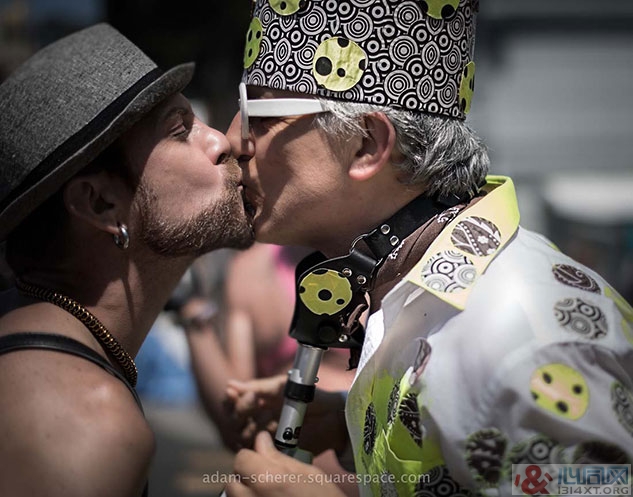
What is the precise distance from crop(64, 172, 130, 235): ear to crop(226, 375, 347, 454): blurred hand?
2.48 ft

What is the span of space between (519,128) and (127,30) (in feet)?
20.1

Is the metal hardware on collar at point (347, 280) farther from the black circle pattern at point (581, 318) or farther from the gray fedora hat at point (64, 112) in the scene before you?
the gray fedora hat at point (64, 112)

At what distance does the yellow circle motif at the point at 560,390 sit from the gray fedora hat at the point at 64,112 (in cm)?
126

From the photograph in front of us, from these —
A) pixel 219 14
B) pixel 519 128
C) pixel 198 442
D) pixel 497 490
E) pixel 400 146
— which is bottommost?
pixel 198 442

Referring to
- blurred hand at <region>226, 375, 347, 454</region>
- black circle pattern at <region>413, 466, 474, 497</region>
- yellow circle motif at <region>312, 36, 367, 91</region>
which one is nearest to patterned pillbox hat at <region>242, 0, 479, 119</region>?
yellow circle motif at <region>312, 36, 367, 91</region>

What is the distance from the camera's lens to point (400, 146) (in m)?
2.20

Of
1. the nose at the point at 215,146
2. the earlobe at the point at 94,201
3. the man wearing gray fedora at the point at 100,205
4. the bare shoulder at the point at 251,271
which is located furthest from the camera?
the bare shoulder at the point at 251,271

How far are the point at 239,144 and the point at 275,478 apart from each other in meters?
0.89

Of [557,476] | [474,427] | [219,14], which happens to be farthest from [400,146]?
[219,14]

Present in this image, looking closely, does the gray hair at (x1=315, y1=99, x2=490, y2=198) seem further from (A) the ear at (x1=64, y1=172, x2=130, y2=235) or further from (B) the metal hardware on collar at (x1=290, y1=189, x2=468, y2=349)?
(A) the ear at (x1=64, y1=172, x2=130, y2=235)

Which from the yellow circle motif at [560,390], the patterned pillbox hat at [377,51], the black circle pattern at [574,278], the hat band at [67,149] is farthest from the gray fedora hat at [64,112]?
the yellow circle motif at [560,390]

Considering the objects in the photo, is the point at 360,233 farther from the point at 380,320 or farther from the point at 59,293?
the point at 59,293

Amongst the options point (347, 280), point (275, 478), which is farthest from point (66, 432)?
point (347, 280)

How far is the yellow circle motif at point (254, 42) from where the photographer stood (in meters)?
2.34
